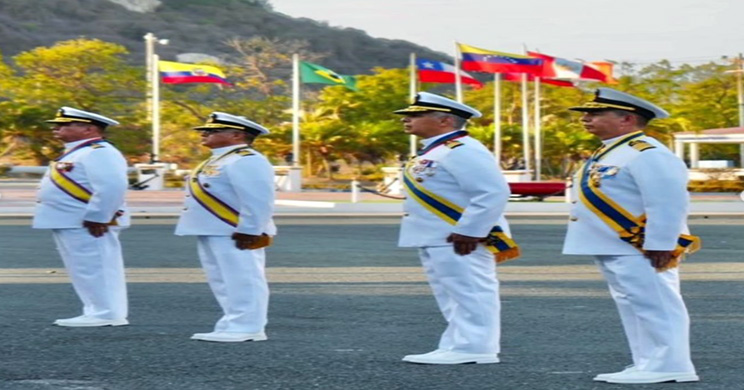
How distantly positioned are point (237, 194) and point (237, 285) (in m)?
0.57

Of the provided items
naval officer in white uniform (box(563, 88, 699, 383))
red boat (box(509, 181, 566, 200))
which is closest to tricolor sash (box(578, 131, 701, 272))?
naval officer in white uniform (box(563, 88, 699, 383))

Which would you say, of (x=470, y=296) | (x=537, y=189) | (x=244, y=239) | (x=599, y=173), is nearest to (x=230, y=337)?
(x=244, y=239)

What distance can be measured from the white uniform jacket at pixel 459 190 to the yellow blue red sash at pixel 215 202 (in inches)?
60.0

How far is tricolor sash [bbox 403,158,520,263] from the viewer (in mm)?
8281

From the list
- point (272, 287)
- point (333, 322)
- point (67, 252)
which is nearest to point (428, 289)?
point (272, 287)

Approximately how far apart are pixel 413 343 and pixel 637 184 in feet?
8.18

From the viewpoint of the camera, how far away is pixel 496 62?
47375mm

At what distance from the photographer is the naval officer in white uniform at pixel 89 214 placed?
33.5ft

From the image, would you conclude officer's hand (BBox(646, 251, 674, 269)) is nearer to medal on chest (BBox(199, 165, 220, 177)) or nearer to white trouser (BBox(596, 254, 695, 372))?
white trouser (BBox(596, 254, 695, 372))

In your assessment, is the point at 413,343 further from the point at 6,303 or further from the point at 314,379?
the point at 6,303

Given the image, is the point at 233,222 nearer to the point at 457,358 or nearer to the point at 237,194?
the point at 237,194

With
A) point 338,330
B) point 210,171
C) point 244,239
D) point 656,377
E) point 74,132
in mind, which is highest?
point 74,132

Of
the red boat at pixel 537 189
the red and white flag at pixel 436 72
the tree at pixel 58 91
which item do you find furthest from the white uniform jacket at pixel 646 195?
the tree at pixel 58 91

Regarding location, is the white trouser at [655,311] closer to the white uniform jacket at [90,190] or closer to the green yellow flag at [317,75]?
the white uniform jacket at [90,190]
